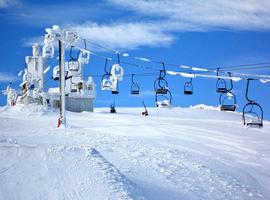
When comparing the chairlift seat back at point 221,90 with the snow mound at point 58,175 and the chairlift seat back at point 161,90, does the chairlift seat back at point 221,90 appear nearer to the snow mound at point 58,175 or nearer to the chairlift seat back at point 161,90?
the chairlift seat back at point 161,90

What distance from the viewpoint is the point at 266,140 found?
1099 inches

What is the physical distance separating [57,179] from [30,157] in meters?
1.40

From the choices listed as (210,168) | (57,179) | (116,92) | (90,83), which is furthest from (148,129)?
(90,83)

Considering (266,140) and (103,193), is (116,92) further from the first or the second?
(103,193)

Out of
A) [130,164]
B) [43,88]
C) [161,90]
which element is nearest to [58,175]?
[130,164]

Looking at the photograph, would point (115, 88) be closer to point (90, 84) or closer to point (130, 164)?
point (130, 164)

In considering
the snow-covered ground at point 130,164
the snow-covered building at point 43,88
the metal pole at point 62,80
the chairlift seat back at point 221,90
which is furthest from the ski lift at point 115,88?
the snow-covered building at point 43,88

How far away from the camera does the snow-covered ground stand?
1059 cm

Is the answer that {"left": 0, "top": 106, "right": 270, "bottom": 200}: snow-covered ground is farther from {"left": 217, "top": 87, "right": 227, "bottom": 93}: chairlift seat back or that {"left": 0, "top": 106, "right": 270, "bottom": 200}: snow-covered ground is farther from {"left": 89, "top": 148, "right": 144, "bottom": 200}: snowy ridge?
{"left": 217, "top": 87, "right": 227, "bottom": 93}: chairlift seat back

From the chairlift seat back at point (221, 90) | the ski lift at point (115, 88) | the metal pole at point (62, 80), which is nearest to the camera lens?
the chairlift seat back at point (221, 90)

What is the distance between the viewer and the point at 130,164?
583 inches

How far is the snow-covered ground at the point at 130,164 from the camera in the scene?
10.6 meters

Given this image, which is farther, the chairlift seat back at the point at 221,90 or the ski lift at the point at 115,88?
the ski lift at the point at 115,88

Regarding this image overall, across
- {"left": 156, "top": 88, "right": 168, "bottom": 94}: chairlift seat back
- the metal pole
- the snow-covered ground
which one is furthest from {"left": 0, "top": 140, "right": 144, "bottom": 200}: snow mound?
{"left": 156, "top": 88, "right": 168, "bottom": 94}: chairlift seat back
